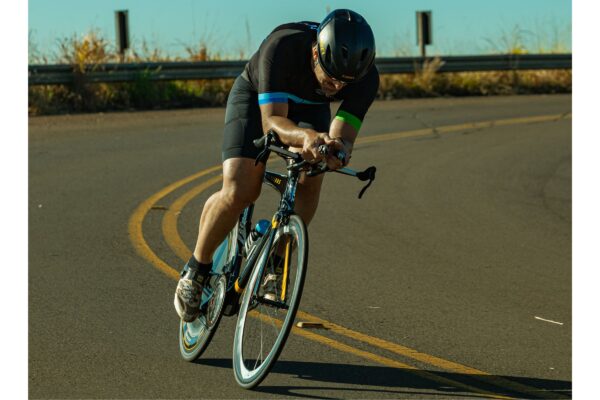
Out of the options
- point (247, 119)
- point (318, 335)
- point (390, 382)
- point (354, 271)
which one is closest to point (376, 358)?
point (390, 382)

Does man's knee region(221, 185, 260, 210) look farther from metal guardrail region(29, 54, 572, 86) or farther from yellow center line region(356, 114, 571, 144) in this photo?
metal guardrail region(29, 54, 572, 86)

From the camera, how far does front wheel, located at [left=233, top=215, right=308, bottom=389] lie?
547cm

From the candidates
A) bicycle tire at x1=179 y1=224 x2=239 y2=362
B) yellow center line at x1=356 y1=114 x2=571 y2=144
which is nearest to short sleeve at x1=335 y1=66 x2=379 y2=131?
bicycle tire at x1=179 y1=224 x2=239 y2=362

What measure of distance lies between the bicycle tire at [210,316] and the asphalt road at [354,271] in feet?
0.32

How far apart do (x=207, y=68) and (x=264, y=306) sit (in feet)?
48.4

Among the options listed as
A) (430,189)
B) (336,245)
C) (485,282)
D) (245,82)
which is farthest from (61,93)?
(245,82)

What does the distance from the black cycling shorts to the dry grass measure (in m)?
12.6

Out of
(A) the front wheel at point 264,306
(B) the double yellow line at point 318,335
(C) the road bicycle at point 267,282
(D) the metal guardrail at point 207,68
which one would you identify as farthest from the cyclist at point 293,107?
(D) the metal guardrail at point 207,68

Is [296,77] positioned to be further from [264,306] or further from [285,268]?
[264,306]

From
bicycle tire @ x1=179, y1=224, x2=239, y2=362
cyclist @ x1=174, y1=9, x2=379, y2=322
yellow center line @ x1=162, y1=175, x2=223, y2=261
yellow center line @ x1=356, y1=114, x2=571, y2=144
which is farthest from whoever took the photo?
yellow center line @ x1=356, y1=114, x2=571, y2=144

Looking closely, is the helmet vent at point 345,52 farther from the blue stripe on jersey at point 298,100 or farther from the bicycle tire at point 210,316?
the bicycle tire at point 210,316

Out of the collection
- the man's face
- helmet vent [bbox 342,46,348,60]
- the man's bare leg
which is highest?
helmet vent [bbox 342,46,348,60]

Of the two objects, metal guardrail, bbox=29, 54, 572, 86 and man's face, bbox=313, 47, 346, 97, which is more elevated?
metal guardrail, bbox=29, 54, 572, 86

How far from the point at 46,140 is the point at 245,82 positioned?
995 cm
